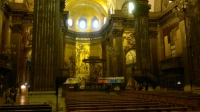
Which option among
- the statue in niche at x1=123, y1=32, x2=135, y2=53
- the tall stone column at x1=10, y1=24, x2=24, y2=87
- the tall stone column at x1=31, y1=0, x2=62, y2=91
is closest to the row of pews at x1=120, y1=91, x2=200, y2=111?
the tall stone column at x1=31, y1=0, x2=62, y2=91

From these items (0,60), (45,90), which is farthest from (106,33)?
(45,90)

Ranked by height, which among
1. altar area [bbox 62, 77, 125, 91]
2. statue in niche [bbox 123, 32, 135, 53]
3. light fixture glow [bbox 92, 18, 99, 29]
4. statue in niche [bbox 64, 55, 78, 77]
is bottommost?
altar area [bbox 62, 77, 125, 91]

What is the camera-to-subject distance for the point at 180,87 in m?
19.9

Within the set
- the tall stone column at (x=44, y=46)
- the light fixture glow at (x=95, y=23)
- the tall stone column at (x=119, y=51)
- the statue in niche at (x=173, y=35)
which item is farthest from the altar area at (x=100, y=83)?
the tall stone column at (x=44, y=46)

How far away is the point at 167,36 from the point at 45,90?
1864cm

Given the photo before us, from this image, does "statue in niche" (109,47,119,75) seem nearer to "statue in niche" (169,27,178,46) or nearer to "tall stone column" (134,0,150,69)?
"statue in niche" (169,27,178,46)

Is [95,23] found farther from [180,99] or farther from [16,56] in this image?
[180,99]

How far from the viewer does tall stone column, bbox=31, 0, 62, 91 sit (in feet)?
27.5

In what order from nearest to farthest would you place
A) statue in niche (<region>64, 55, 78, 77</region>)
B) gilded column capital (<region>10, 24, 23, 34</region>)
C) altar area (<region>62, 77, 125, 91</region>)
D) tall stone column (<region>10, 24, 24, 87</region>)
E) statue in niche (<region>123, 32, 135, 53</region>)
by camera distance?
tall stone column (<region>10, 24, 24, 87</region>)
altar area (<region>62, 77, 125, 91</region>)
gilded column capital (<region>10, 24, 23, 34</region>)
statue in niche (<region>123, 32, 135, 53</region>)
statue in niche (<region>64, 55, 78, 77</region>)

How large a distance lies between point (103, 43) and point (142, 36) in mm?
15491

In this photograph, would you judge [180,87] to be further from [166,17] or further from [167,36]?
[166,17]

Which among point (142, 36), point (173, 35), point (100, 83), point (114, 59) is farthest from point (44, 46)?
point (173, 35)

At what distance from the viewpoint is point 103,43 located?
102ft

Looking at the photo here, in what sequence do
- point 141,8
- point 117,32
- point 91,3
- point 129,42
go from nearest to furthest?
point 141,8 < point 117,32 < point 129,42 < point 91,3
